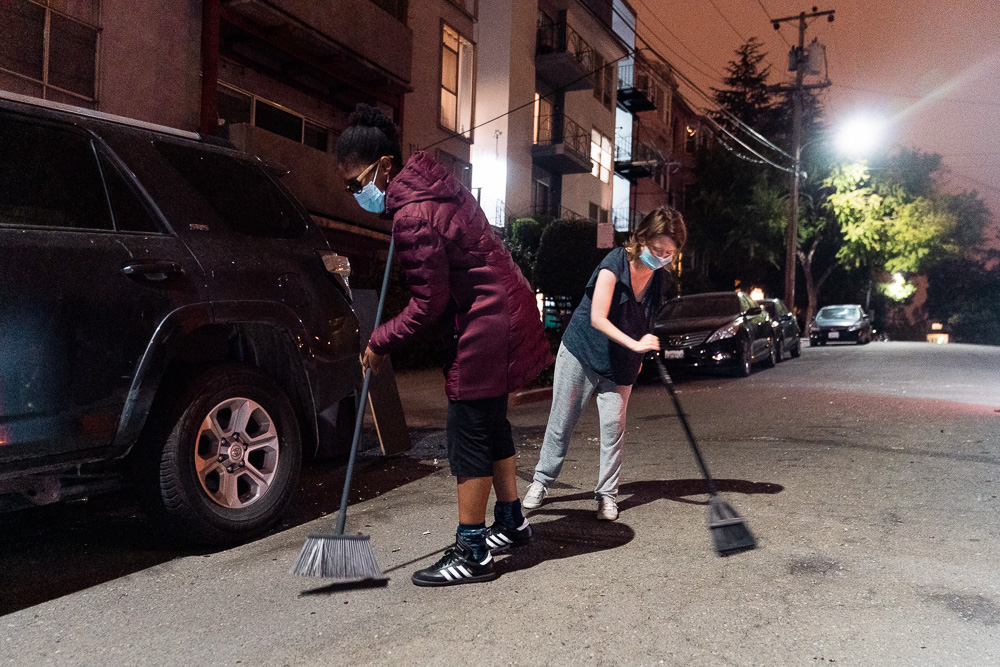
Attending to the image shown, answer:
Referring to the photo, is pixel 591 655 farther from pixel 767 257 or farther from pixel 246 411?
pixel 767 257

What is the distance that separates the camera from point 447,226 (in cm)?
351

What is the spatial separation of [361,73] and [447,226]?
1535 cm

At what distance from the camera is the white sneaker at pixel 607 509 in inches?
184

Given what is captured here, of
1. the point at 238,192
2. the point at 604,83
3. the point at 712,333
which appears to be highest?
the point at 604,83

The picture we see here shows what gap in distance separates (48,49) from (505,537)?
36.6ft

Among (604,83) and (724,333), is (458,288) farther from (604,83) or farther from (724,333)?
(604,83)

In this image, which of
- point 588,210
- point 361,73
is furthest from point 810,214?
point 361,73

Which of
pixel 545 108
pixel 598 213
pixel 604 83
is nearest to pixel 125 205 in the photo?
pixel 545 108

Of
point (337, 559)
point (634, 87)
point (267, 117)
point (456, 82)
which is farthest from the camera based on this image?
point (634, 87)

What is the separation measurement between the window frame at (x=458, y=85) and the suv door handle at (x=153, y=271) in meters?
18.5

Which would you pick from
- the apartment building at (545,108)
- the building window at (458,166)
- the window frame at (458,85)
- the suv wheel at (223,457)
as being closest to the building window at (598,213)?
the apartment building at (545,108)

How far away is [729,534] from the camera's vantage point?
155 inches

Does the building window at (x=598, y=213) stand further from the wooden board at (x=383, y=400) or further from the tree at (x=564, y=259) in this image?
the wooden board at (x=383, y=400)

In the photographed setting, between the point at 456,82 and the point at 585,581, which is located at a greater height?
the point at 456,82
